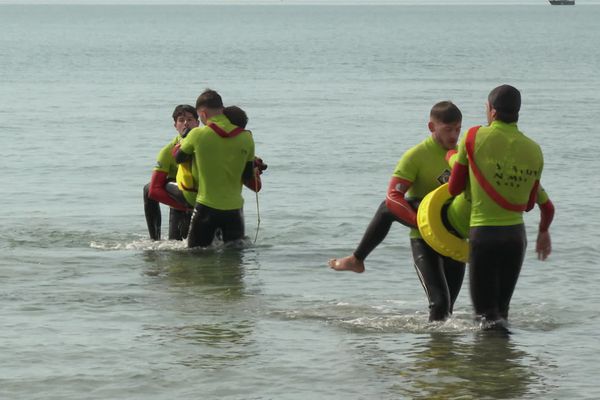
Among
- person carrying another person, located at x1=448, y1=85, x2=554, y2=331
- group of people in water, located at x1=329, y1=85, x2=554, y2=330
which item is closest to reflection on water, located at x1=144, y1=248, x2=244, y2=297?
group of people in water, located at x1=329, y1=85, x2=554, y2=330

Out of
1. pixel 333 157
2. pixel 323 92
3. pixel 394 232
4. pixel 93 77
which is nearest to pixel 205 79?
pixel 93 77

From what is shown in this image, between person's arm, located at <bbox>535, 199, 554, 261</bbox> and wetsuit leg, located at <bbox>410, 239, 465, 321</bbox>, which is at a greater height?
person's arm, located at <bbox>535, 199, 554, 261</bbox>

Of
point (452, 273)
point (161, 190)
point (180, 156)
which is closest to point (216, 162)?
point (180, 156)

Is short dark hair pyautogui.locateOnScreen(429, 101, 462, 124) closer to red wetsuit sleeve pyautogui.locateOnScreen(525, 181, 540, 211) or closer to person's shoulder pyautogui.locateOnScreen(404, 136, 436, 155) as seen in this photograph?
person's shoulder pyautogui.locateOnScreen(404, 136, 436, 155)

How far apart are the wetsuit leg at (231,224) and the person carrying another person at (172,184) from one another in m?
0.49

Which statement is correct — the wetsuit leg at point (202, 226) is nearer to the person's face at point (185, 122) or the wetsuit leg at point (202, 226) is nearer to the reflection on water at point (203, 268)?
the reflection on water at point (203, 268)

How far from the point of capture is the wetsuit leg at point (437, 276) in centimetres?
1038

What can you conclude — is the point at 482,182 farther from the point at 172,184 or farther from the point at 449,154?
the point at 172,184

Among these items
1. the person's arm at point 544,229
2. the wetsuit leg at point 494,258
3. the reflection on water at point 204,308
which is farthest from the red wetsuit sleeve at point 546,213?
the reflection on water at point 204,308

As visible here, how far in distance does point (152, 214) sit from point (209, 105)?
2.09m

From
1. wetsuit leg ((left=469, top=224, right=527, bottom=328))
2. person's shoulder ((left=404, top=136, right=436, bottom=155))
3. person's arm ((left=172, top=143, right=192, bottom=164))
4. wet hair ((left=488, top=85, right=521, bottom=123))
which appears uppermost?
wet hair ((left=488, top=85, right=521, bottom=123))

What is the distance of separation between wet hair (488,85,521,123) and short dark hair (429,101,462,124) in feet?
1.61

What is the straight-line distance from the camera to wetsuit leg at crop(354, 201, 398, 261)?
1041 cm

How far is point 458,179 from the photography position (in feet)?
31.9
